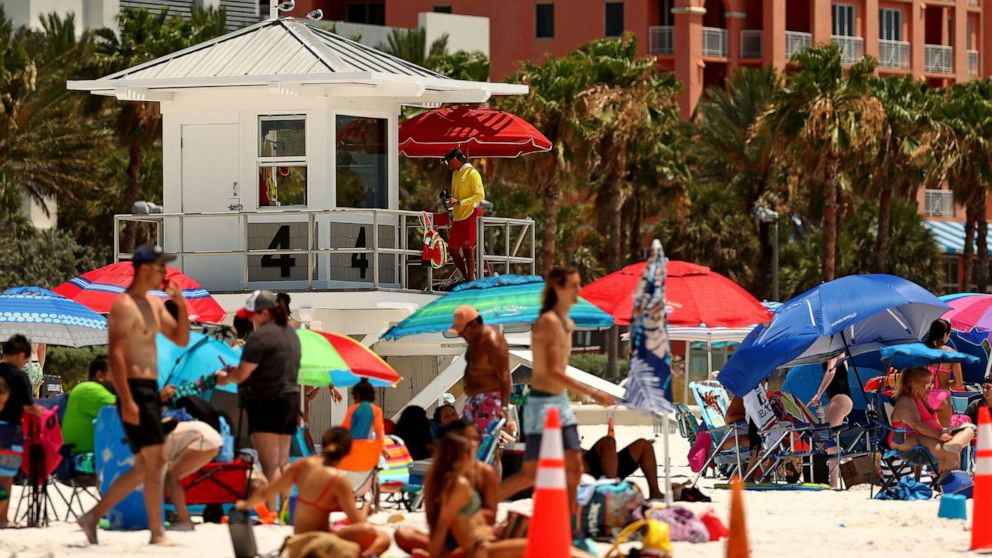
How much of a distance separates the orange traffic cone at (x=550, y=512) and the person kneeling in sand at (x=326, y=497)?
1018 millimetres

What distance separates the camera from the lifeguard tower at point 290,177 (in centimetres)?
2055

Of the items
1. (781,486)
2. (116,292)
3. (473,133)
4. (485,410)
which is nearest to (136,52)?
(473,133)

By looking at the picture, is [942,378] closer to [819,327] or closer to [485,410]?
[819,327]

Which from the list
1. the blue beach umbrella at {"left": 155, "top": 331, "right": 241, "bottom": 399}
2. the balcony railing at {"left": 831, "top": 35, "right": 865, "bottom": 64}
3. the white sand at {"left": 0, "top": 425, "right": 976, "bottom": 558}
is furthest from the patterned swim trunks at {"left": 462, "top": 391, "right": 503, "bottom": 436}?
the balcony railing at {"left": 831, "top": 35, "right": 865, "bottom": 64}

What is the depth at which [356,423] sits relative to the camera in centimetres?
1344

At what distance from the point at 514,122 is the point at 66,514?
31.3ft

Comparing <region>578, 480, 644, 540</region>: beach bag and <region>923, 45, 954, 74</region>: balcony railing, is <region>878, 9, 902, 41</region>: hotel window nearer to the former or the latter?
<region>923, 45, 954, 74</region>: balcony railing

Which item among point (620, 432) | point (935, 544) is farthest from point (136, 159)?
Answer: point (935, 544)

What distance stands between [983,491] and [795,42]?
5618cm

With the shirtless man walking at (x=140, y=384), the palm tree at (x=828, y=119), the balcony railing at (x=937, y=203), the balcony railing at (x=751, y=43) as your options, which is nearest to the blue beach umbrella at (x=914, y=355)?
the shirtless man walking at (x=140, y=384)

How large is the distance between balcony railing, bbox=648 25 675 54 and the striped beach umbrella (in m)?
50.9

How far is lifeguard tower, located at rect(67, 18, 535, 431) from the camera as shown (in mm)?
20547

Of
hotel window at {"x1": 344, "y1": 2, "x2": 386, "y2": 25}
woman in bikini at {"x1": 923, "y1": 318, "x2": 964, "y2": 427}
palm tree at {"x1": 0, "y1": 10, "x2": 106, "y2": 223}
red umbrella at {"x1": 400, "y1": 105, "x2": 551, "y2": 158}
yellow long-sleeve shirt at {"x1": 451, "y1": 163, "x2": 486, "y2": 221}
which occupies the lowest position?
woman in bikini at {"x1": 923, "y1": 318, "x2": 964, "y2": 427}

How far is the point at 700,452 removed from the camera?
1791 cm
